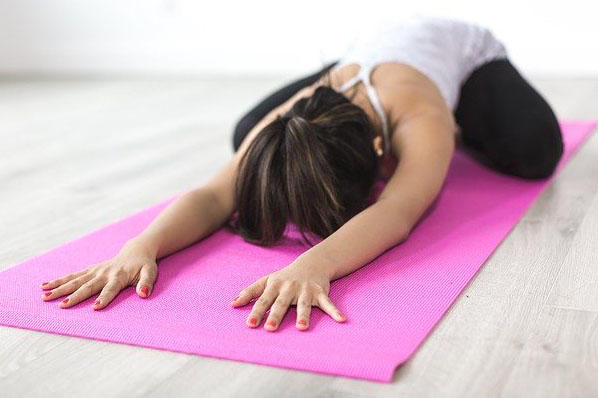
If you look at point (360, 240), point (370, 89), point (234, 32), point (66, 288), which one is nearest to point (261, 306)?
point (360, 240)

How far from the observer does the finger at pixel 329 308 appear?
125cm

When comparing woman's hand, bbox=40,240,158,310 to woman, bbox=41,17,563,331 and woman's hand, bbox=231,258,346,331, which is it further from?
woman's hand, bbox=231,258,346,331

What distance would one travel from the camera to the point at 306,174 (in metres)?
1.52

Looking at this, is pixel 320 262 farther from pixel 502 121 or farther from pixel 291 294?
pixel 502 121

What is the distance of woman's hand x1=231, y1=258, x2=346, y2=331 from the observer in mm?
1251

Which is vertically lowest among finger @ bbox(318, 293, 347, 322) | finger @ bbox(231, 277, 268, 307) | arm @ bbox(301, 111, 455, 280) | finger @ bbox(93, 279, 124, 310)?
arm @ bbox(301, 111, 455, 280)

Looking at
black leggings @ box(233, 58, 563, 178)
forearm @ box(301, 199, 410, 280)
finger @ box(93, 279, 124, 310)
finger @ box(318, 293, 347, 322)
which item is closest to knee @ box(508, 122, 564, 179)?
black leggings @ box(233, 58, 563, 178)

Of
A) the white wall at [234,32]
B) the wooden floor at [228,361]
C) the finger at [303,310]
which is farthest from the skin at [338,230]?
the white wall at [234,32]

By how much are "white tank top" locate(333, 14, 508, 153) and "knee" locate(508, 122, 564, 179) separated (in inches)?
7.6

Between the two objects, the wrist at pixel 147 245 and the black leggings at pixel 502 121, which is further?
the black leggings at pixel 502 121

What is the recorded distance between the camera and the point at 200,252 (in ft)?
5.34

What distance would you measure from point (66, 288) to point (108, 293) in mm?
87

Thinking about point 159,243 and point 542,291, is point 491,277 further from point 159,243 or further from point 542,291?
point 159,243

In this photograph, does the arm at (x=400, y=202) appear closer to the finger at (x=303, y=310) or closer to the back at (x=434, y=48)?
the finger at (x=303, y=310)
